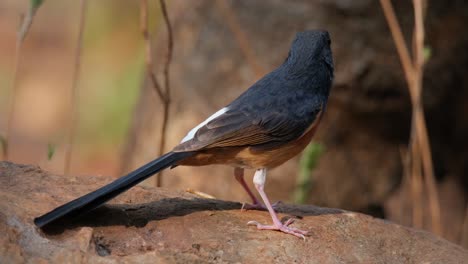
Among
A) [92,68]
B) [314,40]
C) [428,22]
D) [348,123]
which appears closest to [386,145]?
[348,123]

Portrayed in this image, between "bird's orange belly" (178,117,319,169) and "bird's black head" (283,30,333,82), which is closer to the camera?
"bird's orange belly" (178,117,319,169)

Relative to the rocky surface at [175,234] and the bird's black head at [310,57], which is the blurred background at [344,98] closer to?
the bird's black head at [310,57]

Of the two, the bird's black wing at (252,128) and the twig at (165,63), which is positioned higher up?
the twig at (165,63)

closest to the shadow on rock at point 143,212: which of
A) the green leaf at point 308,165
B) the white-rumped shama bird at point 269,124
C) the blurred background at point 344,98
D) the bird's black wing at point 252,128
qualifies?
the white-rumped shama bird at point 269,124

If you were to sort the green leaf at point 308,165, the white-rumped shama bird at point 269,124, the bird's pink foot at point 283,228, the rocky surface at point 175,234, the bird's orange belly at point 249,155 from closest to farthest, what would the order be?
the rocky surface at point 175,234 < the bird's pink foot at point 283,228 < the white-rumped shama bird at point 269,124 < the bird's orange belly at point 249,155 < the green leaf at point 308,165

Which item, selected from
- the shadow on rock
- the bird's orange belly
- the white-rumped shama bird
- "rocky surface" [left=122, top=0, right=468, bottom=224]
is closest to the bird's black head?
the white-rumped shama bird

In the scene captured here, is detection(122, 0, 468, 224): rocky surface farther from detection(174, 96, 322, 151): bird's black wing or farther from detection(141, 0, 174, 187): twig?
detection(174, 96, 322, 151): bird's black wing

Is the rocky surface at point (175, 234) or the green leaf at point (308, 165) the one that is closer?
the rocky surface at point (175, 234)

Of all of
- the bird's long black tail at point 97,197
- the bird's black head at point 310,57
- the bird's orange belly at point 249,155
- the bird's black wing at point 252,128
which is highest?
the bird's black head at point 310,57
